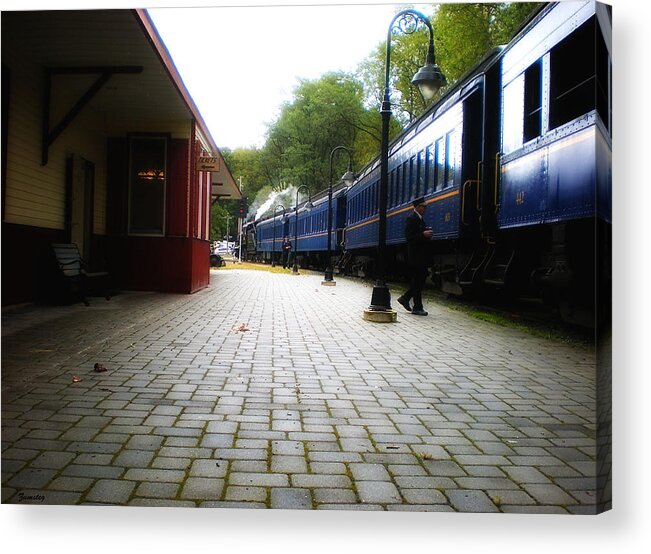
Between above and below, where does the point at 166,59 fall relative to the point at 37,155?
above

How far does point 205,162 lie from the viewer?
11531 millimetres

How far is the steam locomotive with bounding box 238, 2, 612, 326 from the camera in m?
2.39

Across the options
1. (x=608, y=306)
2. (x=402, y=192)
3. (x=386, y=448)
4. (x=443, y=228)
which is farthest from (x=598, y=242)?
(x=402, y=192)

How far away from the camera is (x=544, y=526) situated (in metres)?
2.08

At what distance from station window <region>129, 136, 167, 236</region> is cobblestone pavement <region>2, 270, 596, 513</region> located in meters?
5.78

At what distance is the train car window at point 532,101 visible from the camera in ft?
19.8

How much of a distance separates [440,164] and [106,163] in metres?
5.99

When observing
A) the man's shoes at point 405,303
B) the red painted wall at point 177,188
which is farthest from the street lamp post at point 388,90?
the red painted wall at point 177,188

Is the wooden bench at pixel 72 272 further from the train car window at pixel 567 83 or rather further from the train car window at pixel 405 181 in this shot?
the train car window at pixel 567 83

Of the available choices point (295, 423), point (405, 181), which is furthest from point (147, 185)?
point (295, 423)

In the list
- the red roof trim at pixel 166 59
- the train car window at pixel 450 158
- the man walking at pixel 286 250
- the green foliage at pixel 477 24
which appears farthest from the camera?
the man walking at pixel 286 250

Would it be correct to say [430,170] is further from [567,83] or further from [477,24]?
[477,24]

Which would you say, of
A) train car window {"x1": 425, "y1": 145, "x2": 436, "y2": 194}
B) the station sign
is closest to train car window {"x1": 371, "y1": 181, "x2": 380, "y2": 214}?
the station sign

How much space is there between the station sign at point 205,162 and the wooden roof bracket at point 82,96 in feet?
11.8
